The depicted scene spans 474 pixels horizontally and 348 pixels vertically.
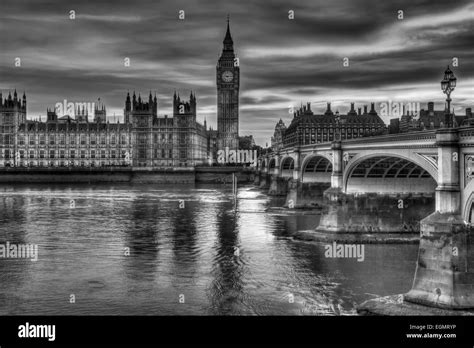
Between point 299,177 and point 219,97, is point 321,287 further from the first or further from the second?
point 219,97

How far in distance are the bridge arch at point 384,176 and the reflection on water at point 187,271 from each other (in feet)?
17.6

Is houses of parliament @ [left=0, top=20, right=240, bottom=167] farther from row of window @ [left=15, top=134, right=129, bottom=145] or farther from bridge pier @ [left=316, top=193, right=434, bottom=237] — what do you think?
bridge pier @ [left=316, top=193, right=434, bottom=237]

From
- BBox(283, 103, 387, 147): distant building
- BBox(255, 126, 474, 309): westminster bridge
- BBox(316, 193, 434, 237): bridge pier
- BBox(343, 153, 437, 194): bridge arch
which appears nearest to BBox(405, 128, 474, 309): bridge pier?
BBox(255, 126, 474, 309): westminster bridge

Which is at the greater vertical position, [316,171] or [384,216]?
[316,171]

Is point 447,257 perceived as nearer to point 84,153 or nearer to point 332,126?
point 84,153

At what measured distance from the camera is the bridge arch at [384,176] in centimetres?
3638

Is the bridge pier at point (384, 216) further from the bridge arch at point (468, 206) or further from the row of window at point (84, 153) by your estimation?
the row of window at point (84, 153)

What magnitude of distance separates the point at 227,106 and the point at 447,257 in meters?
152

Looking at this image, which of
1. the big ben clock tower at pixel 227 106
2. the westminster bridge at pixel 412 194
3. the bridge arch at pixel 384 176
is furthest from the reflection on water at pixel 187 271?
the big ben clock tower at pixel 227 106

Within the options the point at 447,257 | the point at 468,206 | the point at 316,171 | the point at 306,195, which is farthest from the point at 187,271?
the point at 316,171

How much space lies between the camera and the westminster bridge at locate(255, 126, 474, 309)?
18.9 metres

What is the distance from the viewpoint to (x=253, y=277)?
85.5ft

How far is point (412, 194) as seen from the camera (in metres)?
36.1
